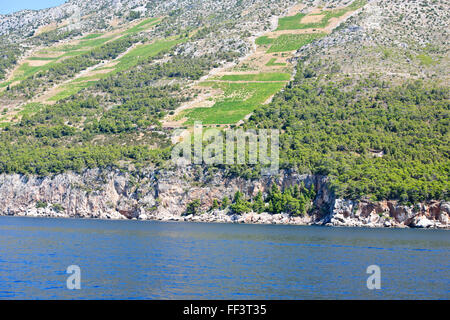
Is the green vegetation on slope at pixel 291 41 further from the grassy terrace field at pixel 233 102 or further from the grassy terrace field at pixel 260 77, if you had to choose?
the grassy terrace field at pixel 233 102

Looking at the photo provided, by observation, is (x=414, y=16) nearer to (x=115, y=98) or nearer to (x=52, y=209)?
(x=115, y=98)

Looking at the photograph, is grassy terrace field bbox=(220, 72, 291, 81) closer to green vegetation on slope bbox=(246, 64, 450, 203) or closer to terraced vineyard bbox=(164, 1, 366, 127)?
terraced vineyard bbox=(164, 1, 366, 127)

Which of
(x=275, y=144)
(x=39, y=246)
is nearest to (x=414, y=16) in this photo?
(x=275, y=144)

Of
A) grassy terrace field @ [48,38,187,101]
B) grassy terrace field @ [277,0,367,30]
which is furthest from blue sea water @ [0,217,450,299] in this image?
grassy terrace field @ [277,0,367,30]

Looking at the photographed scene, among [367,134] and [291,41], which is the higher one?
[291,41]

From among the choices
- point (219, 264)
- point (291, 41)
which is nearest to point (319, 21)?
point (291, 41)

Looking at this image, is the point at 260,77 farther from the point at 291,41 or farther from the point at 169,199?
the point at 169,199
